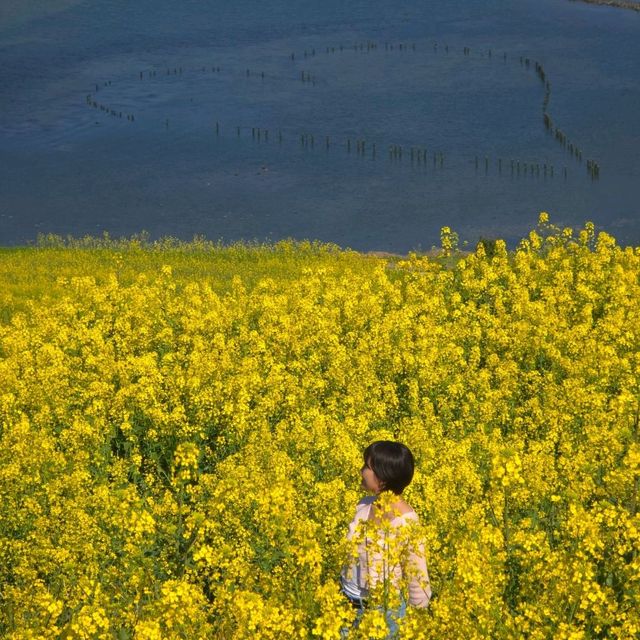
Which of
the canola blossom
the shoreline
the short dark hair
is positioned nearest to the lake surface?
the shoreline

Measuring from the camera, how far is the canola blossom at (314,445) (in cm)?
689

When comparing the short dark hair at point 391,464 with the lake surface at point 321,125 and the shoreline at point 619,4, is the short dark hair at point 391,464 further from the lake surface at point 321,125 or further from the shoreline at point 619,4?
the shoreline at point 619,4

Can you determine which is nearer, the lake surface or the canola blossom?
the canola blossom

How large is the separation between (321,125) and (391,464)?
34340 millimetres

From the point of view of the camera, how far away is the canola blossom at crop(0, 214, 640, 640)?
22.6ft

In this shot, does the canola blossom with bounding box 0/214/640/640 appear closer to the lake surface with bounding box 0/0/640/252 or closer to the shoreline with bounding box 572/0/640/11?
the lake surface with bounding box 0/0/640/252

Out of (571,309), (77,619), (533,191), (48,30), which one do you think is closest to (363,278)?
(571,309)

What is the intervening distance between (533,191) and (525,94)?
10810mm

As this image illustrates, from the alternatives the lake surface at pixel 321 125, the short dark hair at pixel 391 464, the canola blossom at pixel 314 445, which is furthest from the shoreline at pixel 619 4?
the short dark hair at pixel 391 464

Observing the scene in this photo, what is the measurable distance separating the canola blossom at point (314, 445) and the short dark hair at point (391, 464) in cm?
36

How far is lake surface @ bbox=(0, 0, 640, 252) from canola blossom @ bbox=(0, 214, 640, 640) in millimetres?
14440

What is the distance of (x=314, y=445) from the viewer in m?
10.1

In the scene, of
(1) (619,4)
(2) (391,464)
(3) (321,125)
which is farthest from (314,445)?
(1) (619,4)

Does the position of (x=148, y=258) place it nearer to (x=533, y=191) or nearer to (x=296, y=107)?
(x=533, y=191)
